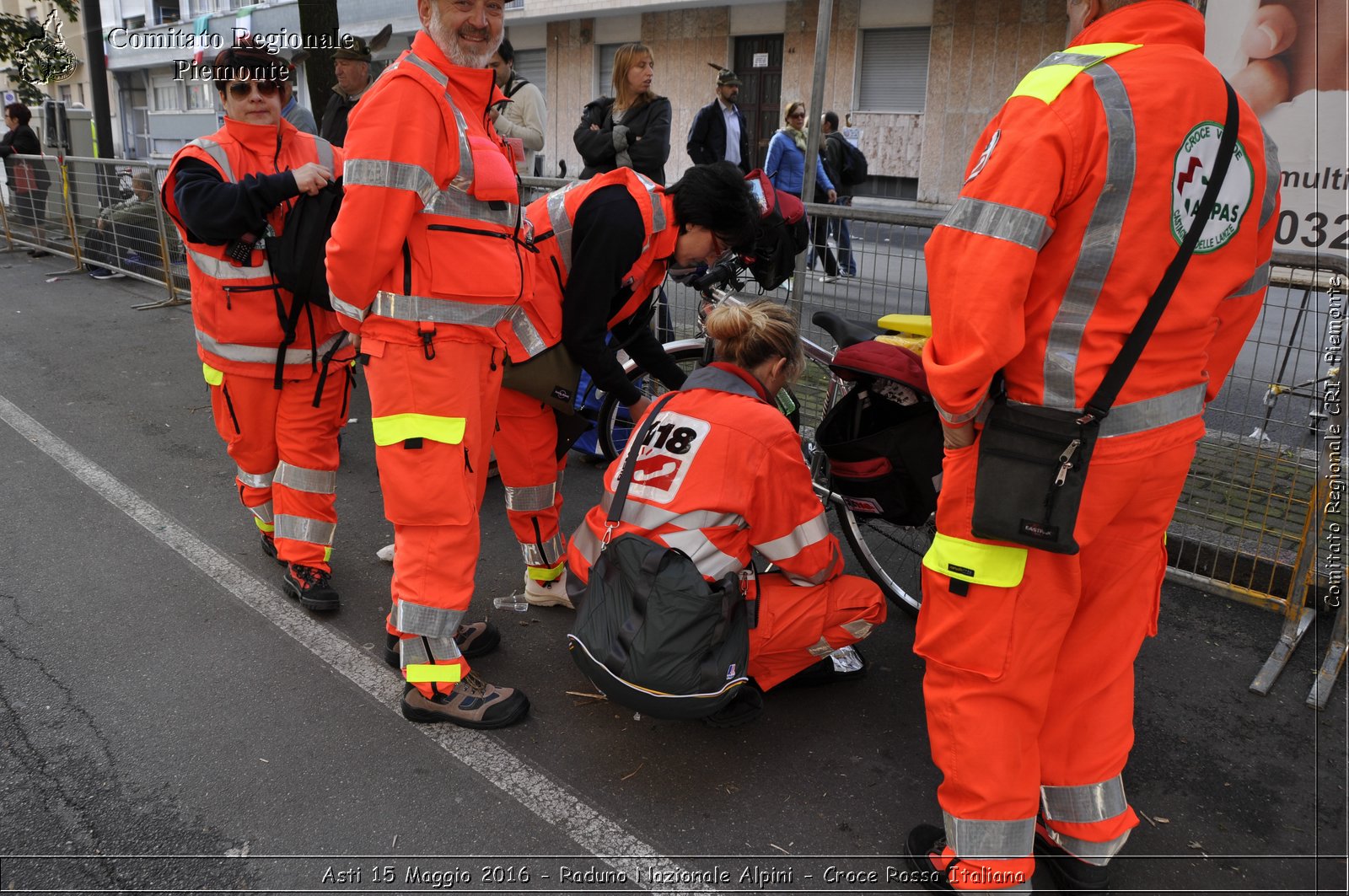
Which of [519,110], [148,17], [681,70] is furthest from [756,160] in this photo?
[148,17]

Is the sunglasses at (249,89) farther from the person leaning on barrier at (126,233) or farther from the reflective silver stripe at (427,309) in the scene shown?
the person leaning on barrier at (126,233)

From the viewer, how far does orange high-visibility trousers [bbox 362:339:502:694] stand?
2.81 metres

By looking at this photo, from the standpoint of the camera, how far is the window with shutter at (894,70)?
18391 millimetres

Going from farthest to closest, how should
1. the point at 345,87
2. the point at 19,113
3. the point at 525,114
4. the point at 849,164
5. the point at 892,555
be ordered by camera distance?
the point at 19,113 < the point at 849,164 < the point at 525,114 < the point at 345,87 < the point at 892,555

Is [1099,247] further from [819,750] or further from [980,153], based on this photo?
[819,750]

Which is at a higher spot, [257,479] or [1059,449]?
[1059,449]

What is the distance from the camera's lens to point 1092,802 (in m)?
2.29

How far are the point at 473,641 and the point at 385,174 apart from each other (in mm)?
1649

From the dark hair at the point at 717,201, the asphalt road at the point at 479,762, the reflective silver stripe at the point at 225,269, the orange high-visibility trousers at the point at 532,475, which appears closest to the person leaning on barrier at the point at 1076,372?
the asphalt road at the point at 479,762

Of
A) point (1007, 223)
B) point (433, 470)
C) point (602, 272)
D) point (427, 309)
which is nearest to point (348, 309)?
point (427, 309)

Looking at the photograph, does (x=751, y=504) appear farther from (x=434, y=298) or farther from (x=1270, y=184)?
(x=1270, y=184)

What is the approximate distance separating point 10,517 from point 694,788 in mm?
3626

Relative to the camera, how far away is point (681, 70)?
21938mm

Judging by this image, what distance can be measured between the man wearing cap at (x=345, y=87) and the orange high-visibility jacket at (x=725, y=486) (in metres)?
4.51
